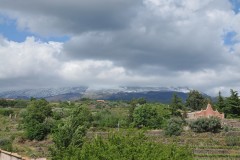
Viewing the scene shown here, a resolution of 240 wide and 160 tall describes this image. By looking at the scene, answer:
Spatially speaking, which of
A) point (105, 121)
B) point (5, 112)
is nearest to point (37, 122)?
point (105, 121)

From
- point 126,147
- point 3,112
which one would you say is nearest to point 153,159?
point 126,147

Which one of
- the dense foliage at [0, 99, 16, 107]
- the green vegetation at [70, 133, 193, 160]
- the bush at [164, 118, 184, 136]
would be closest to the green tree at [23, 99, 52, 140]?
the bush at [164, 118, 184, 136]

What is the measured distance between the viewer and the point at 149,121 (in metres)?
83.7

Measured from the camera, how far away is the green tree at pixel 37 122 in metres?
76.1

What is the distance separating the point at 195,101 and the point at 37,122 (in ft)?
171

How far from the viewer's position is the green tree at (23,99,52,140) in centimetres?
7606

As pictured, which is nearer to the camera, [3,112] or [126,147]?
[126,147]

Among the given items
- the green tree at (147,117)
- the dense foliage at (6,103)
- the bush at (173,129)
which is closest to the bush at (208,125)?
the bush at (173,129)

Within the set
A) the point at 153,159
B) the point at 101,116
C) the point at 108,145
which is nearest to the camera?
the point at 153,159

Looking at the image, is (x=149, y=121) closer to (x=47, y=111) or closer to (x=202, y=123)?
(x=202, y=123)

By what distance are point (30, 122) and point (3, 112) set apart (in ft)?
91.5

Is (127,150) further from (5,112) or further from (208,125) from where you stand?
(5,112)

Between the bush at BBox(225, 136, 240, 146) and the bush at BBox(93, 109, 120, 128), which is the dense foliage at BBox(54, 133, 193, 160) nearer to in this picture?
the bush at BBox(225, 136, 240, 146)

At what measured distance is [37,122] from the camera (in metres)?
78.2
